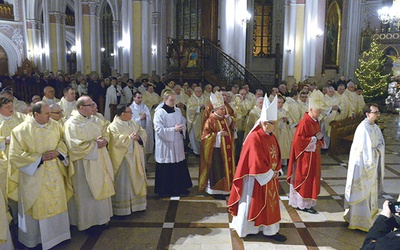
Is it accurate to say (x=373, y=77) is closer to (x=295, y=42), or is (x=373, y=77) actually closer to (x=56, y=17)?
(x=295, y=42)

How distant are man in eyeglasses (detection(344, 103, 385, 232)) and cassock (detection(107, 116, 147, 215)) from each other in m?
3.22

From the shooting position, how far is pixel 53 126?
4637 millimetres

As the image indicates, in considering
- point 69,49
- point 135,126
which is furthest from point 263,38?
point 69,49

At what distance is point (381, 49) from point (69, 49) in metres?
32.0

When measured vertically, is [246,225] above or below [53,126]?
below

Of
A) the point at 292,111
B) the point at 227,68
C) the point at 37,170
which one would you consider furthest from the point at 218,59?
the point at 37,170

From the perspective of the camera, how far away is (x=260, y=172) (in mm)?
4699

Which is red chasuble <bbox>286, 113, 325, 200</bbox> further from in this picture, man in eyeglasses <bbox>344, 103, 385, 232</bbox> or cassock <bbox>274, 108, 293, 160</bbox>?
cassock <bbox>274, 108, 293, 160</bbox>

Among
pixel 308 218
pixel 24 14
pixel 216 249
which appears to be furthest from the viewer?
pixel 24 14

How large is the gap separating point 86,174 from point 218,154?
257cm

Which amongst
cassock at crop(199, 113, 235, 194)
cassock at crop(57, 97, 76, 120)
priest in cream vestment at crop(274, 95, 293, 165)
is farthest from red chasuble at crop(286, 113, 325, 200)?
cassock at crop(57, 97, 76, 120)

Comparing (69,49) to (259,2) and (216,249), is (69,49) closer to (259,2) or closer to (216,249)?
Answer: (259,2)

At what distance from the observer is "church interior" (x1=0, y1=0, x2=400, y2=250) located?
5.29m

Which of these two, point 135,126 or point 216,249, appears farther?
point 135,126
